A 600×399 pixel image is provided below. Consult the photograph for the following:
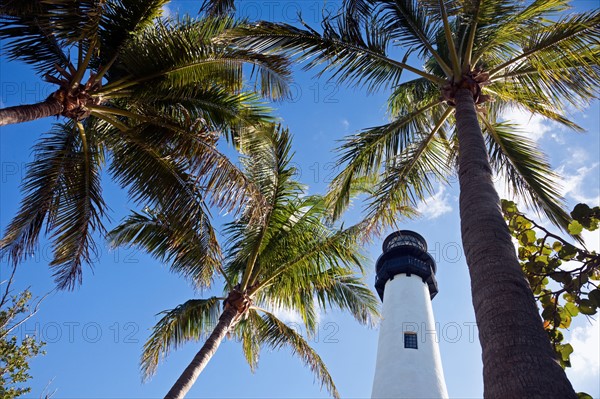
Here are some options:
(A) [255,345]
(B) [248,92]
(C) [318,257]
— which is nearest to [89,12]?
(B) [248,92]

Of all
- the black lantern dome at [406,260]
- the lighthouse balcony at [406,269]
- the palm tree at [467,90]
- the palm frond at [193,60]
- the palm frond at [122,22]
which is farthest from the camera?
the black lantern dome at [406,260]

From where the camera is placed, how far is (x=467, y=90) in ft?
21.5

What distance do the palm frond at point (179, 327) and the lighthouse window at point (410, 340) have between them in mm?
10496

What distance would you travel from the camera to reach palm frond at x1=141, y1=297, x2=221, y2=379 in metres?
10.6

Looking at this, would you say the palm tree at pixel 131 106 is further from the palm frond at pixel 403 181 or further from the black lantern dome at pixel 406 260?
the black lantern dome at pixel 406 260

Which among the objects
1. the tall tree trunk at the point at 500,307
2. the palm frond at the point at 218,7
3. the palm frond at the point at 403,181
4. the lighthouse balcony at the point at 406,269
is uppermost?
the lighthouse balcony at the point at 406,269

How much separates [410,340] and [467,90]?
15006 millimetres

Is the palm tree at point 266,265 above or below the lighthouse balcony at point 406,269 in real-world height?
below

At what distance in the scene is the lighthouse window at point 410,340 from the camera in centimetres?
1945

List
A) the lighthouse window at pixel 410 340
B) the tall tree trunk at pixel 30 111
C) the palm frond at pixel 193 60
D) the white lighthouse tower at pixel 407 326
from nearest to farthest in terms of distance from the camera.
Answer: the tall tree trunk at pixel 30 111 < the palm frond at pixel 193 60 < the white lighthouse tower at pixel 407 326 < the lighthouse window at pixel 410 340

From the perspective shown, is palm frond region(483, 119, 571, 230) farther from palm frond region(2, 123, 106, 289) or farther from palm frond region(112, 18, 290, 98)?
palm frond region(2, 123, 106, 289)

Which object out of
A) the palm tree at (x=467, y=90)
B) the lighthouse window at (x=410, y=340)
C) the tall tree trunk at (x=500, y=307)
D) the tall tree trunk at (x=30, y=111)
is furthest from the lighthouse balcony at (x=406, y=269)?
the tall tree trunk at (x=500, y=307)

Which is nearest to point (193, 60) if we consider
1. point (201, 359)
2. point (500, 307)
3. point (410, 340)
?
point (201, 359)

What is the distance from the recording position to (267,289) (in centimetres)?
1127
